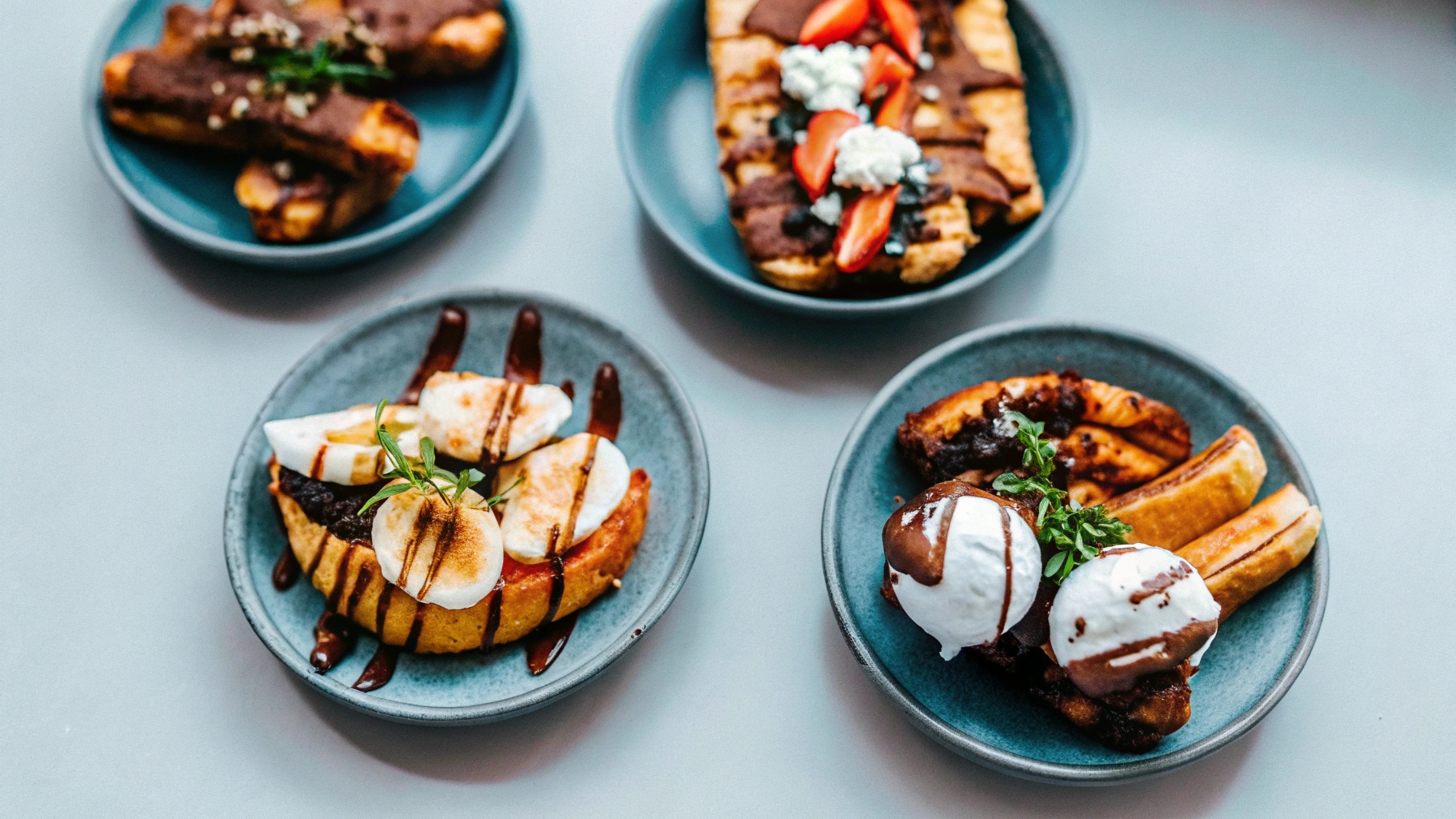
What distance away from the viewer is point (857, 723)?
2.17 m

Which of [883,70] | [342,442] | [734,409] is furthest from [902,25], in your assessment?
[342,442]

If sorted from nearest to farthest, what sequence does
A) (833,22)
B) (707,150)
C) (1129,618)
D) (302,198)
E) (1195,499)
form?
(1129,618)
(1195,499)
(302,198)
(833,22)
(707,150)

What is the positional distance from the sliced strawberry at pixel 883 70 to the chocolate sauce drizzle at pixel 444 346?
1070mm

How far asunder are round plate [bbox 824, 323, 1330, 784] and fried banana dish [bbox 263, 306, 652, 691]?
0.46 m

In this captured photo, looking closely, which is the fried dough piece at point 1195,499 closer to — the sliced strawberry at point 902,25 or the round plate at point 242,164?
the sliced strawberry at point 902,25

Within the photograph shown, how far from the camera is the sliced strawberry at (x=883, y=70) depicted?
2.48 m

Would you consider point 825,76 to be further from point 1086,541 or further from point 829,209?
point 1086,541

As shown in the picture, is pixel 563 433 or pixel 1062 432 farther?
pixel 563 433

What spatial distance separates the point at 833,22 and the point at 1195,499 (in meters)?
1.36

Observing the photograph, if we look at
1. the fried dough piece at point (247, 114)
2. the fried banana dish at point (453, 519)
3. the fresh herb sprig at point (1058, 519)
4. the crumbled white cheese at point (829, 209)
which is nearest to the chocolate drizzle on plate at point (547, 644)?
the fried banana dish at point (453, 519)

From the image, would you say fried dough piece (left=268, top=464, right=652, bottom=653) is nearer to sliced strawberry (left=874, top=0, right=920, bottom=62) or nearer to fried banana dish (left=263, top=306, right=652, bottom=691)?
fried banana dish (left=263, top=306, right=652, bottom=691)

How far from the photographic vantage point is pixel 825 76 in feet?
7.98

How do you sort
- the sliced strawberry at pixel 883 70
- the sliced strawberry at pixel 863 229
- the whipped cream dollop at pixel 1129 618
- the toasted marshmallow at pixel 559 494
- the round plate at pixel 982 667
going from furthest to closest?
the sliced strawberry at pixel 883 70 < the sliced strawberry at pixel 863 229 < the toasted marshmallow at pixel 559 494 < the round plate at pixel 982 667 < the whipped cream dollop at pixel 1129 618

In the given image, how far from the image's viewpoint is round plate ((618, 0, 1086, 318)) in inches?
90.4
